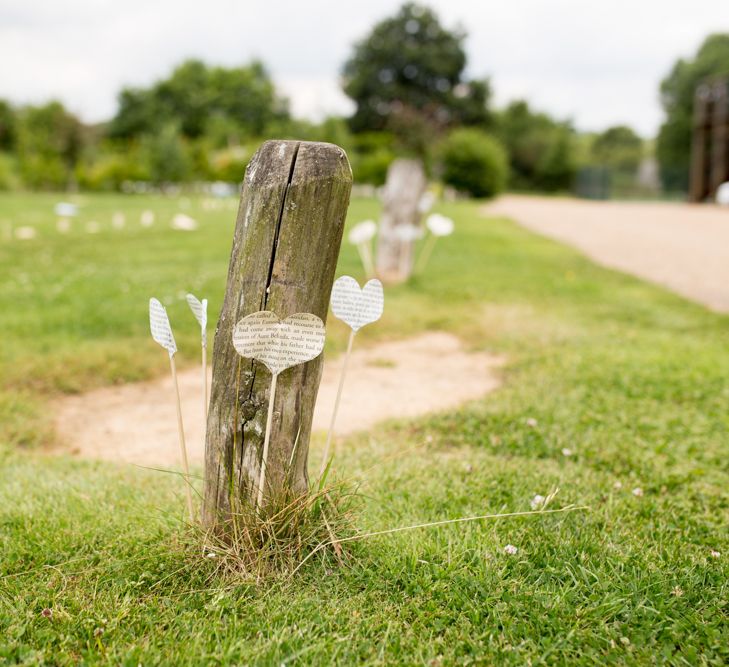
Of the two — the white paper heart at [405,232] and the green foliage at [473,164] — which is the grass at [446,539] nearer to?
the white paper heart at [405,232]

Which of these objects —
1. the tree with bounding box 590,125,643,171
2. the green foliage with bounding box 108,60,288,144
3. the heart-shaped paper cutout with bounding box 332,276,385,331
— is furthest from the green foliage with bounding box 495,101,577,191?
the heart-shaped paper cutout with bounding box 332,276,385,331

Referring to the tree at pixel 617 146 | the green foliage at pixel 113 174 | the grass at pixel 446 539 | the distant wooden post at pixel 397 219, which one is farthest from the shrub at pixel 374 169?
the grass at pixel 446 539

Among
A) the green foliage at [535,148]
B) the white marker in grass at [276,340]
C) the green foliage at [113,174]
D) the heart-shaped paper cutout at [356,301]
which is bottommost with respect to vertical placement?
the white marker in grass at [276,340]

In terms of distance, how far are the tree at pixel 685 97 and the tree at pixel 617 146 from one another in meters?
10.4

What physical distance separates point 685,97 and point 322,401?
161 feet

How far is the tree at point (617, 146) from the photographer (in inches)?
2370

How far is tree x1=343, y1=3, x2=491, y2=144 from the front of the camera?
51531mm

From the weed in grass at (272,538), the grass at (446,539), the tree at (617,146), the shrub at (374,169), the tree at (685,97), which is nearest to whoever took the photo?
the grass at (446,539)

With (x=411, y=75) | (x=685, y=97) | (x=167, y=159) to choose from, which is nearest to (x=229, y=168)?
(x=167, y=159)

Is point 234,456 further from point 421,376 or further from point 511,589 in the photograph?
point 421,376

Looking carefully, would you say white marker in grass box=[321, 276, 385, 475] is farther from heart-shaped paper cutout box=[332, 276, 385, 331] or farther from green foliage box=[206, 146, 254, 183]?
green foliage box=[206, 146, 254, 183]

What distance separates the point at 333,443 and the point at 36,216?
16013mm

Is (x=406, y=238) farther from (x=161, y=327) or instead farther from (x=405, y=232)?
(x=161, y=327)

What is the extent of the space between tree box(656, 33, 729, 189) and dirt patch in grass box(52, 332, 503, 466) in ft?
145
